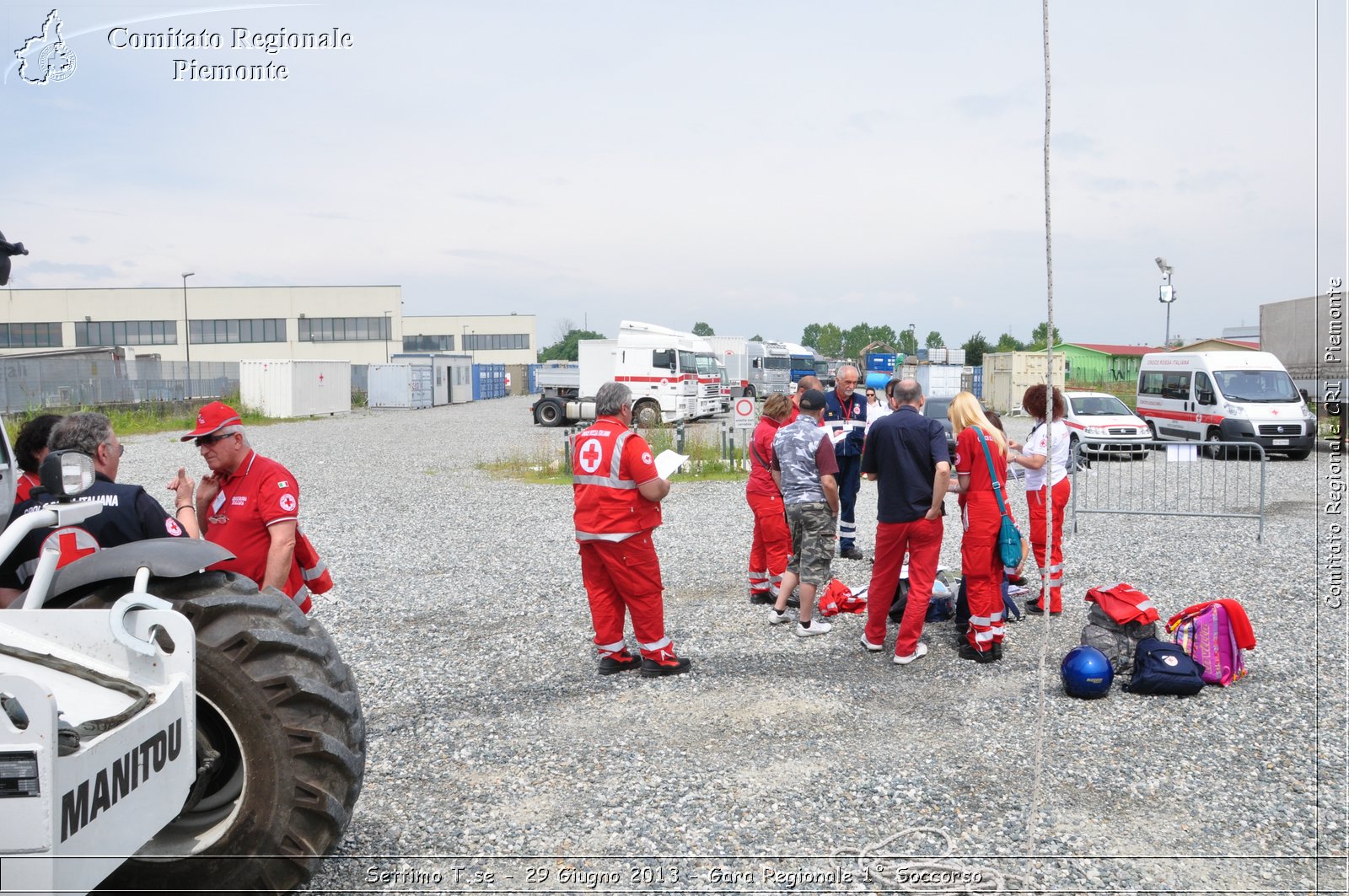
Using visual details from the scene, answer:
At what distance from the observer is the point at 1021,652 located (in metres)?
6.33

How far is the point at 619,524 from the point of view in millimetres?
5703

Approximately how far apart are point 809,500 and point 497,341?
8382cm

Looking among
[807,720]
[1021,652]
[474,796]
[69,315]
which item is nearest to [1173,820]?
[807,720]

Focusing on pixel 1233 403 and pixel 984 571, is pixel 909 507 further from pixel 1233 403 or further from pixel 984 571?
pixel 1233 403

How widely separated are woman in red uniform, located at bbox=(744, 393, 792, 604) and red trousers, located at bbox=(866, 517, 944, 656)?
1371 mm

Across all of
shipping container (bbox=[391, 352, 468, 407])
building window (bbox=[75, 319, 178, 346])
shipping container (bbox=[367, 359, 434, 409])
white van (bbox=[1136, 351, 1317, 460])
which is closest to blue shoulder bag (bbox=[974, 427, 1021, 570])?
white van (bbox=[1136, 351, 1317, 460])

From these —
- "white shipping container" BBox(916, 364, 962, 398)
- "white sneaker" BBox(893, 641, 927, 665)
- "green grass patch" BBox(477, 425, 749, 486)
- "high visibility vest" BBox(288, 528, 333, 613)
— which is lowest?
"white sneaker" BBox(893, 641, 927, 665)

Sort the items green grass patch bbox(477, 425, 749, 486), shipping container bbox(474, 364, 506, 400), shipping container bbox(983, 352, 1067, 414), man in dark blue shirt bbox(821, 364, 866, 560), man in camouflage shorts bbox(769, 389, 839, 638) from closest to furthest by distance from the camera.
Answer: man in camouflage shorts bbox(769, 389, 839, 638)
man in dark blue shirt bbox(821, 364, 866, 560)
green grass patch bbox(477, 425, 749, 486)
shipping container bbox(983, 352, 1067, 414)
shipping container bbox(474, 364, 506, 400)

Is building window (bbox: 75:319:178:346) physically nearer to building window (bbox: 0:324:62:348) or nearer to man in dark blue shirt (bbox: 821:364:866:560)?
building window (bbox: 0:324:62:348)

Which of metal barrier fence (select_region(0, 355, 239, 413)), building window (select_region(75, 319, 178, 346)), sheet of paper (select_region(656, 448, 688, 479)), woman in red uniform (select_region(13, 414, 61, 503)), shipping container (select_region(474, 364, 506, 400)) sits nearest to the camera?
woman in red uniform (select_region(13, 414, 61, 503))

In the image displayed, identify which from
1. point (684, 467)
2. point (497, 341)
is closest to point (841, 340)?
point (497, 341)

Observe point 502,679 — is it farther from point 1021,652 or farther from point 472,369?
point 472,369

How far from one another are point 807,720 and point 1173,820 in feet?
6.07

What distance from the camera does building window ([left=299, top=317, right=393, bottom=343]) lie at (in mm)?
65250
